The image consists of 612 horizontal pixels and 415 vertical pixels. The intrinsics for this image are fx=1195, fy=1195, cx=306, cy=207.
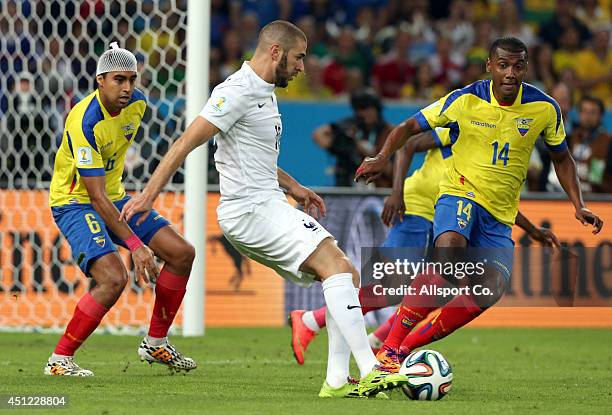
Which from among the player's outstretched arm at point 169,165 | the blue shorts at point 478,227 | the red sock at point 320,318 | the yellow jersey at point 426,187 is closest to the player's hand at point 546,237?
the blue shorts at point 478,227

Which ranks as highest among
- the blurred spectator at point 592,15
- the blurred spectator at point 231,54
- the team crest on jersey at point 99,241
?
the blurred spectator at point 592,15

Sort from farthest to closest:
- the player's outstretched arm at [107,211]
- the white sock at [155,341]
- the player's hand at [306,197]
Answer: the white sock at [155,341] → the player's outstretched arm at [107,211] → the player's hand at [306,197]

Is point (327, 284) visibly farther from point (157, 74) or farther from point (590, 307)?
point (590, 307)

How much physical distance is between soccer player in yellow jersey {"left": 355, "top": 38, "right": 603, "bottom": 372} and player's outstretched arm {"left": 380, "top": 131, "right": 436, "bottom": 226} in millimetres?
784

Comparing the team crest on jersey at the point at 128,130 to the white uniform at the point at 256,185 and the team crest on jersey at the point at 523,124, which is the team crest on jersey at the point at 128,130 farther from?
the team crest on jersey at the point at 523,124

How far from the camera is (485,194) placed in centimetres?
801

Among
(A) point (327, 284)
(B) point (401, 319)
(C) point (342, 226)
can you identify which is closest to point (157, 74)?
(C) point (342, 226)

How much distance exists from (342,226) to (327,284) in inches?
250

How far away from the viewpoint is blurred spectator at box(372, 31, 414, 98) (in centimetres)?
1723

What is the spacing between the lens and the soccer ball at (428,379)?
6781 millimetres

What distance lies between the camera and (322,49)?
57.9 ft

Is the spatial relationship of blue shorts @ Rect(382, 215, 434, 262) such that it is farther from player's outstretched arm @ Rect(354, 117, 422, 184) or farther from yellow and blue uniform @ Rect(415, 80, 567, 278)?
player's outstretched arm @ Rect(354, 117, 422, 184)

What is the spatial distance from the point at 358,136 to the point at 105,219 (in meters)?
6.51

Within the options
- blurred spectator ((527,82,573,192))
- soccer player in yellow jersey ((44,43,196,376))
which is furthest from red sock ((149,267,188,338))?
blurred spectator ((527,82,573,192))
